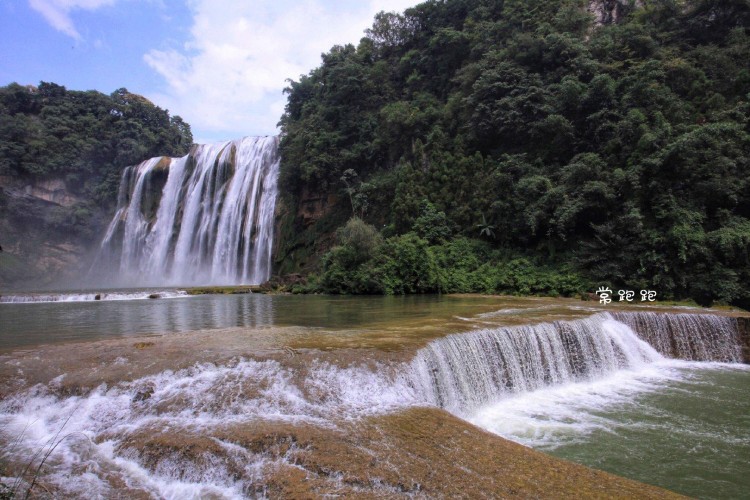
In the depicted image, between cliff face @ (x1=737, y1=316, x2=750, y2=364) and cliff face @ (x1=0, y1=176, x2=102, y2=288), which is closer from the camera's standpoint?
cliff face @ (x1=737, y1=316, x2=750, y2=364)

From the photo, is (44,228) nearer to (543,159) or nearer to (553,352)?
(543,159)

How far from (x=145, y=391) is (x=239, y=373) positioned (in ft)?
3.89

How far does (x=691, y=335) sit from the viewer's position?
424 inches

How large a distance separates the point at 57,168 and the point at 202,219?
792 inches

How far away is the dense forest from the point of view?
15.7 m

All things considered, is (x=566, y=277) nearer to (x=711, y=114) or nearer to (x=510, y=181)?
(x=510, y=181)

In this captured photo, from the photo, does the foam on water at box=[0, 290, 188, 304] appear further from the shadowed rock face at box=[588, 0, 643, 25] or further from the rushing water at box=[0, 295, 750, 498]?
the shadowed rock face at box=[588, 0, 643, 25]

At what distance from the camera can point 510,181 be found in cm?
2053

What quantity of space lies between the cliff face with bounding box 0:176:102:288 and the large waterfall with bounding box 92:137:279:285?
17.0 ft

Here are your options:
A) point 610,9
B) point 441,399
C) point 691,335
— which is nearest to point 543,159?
point 691,335

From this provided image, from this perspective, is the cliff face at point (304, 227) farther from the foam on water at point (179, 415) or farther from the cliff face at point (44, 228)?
the cliff face at point (44, 228)

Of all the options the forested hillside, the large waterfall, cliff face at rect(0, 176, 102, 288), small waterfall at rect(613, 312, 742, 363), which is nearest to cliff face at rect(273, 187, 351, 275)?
the large waterfall

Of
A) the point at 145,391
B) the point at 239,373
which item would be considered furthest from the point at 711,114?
the point at 145,391

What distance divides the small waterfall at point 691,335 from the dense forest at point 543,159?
4.39 metres
